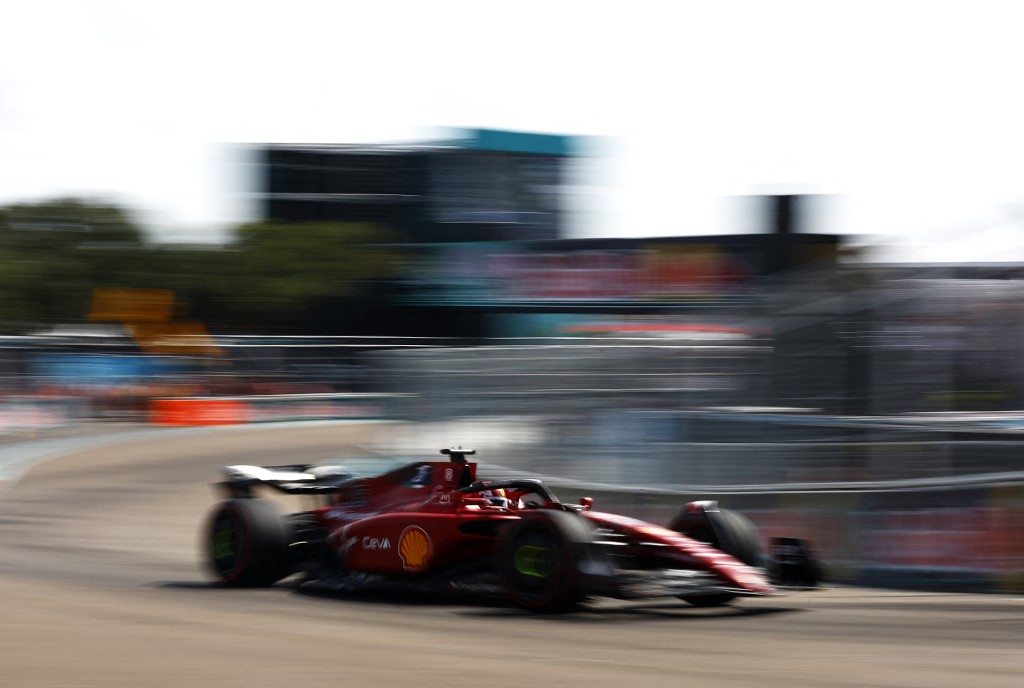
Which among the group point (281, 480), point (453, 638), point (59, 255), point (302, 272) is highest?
point (59, 255)

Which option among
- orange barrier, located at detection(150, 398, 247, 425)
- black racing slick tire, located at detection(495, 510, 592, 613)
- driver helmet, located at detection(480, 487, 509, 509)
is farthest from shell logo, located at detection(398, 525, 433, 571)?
orange barrier, located at detection(150, 398, 247, 425)

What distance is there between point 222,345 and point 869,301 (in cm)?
1986

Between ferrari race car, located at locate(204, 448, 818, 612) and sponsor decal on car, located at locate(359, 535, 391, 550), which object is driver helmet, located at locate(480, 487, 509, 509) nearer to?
ferrari race car, located at locate(204, 448, 818, 612)

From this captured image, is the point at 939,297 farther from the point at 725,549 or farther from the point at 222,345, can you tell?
the point at 222,345

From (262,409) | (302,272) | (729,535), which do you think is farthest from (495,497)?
(302,272)

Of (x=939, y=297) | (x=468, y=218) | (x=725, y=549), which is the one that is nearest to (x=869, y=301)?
(x=939, y=297)

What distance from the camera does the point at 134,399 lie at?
87.6 ft

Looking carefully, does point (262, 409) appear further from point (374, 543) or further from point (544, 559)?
point (544, 559)

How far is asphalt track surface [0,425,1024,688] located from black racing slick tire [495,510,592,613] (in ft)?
0.40

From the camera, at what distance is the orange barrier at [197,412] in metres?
26.4

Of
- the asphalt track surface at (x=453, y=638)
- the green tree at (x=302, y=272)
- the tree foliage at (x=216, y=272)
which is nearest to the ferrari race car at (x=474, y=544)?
the asphalt track surface at (x=453, y=638)

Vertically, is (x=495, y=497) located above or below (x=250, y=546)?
above

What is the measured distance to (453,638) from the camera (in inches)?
268

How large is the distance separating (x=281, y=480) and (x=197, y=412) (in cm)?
1761
